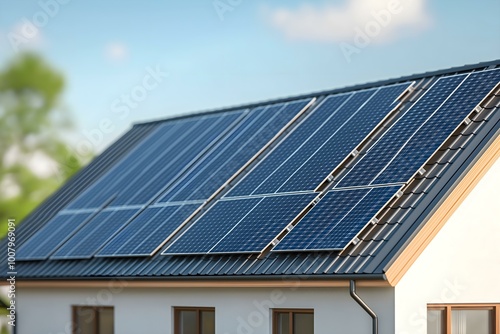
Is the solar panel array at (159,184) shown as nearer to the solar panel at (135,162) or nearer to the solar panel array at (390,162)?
the solar panel at (135,162)

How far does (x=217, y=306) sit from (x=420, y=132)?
5.40 m

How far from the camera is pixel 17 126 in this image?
169ft

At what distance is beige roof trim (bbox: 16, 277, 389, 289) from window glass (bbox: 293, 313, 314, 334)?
612mm

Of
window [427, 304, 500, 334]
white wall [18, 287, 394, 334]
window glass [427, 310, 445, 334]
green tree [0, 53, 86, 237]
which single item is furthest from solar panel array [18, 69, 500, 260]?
green tree [0, 53, 86, 237]

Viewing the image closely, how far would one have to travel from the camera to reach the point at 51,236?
2600cm

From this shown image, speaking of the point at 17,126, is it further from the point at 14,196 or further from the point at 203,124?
the point at 203,124

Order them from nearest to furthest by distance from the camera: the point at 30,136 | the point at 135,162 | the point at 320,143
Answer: the point at 320,143
the point at 135,162
the point at 30,136

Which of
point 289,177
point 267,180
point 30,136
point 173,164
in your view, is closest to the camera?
point 289,177

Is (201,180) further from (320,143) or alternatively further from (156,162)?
(156,162)

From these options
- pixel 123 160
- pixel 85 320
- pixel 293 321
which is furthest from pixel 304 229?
pixel 123 160

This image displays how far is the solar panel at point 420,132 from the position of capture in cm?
1933

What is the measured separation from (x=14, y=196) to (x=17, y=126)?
12.2 ft

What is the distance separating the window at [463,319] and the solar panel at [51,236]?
1070 centimetres

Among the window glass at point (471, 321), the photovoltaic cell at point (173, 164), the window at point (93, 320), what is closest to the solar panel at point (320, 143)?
the photovoltaic cell at point (173, 164)
